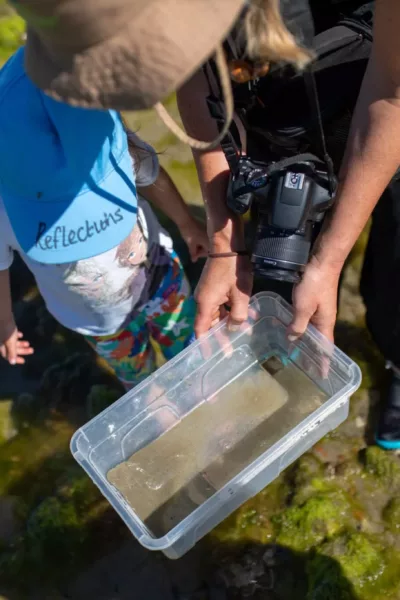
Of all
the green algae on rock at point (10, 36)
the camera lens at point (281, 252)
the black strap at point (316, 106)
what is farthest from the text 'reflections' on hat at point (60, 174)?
the green algae on rock at point (10, 36)

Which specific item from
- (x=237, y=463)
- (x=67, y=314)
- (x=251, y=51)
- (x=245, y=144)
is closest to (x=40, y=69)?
(x=251, y=51)

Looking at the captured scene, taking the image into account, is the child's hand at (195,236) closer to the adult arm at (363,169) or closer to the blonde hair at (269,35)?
the adult arm at (363,169)

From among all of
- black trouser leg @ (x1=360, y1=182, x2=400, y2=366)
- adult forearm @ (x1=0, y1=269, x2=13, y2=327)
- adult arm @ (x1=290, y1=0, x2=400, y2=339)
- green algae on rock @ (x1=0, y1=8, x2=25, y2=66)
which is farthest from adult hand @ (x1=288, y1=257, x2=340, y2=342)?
green algae on rock @ (x1=0, y1=8, x2=25, y2=66)

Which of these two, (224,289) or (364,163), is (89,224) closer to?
(224,289)

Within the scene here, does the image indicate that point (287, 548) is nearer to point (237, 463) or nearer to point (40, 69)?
point (237, 463)

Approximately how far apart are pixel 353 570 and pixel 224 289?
810mm

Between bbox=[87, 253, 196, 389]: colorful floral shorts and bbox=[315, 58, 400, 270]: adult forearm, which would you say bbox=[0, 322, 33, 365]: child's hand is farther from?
bbox=[315, 58, 400, 270]: adult forearm

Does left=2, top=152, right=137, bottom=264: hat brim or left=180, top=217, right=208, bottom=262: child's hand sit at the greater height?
left=2, top=152, right=137, bottom=264: hat brim

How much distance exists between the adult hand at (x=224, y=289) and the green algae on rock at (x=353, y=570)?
665 mm

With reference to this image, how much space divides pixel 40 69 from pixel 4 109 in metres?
0.34

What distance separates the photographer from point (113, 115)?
116cm

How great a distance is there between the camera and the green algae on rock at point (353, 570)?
143 cm

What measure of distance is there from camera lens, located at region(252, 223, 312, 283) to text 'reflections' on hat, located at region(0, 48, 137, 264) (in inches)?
11.5

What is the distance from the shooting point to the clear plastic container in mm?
1333
